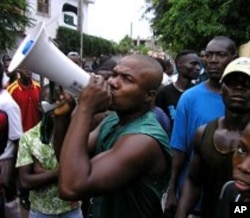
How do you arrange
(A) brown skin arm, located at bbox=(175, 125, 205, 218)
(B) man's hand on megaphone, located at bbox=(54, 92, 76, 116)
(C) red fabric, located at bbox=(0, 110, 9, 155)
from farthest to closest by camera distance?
(C) red fabric, located at bbox=(0, 110, 9, 155) → (A) brown skin arm, located at bbox=(175, 125, 205, 218) → (B) man's hand on megaphone, located at bbox=(54, 92, 76, 116)

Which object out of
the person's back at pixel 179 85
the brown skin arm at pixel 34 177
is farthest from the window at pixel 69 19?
the brown skin arm at pixel 34 177

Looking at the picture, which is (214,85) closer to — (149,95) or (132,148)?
(149,95)

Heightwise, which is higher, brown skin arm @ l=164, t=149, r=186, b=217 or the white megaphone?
the white megaphone

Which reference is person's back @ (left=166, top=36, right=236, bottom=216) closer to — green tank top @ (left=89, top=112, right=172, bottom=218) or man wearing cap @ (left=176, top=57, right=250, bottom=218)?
man wearing cap @ (left=176, top=57, right=250, bottom=218)

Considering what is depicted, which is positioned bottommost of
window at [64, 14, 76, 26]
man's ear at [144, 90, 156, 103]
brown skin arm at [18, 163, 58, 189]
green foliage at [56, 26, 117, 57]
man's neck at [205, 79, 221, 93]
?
green foliage at [56, 26, 117, 57]

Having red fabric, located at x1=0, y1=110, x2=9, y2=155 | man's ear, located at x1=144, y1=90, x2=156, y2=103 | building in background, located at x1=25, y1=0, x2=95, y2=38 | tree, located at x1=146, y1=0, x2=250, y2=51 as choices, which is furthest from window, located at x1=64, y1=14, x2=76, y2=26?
man's ear, located at x1=144, y1=90, x2=156, y2=103

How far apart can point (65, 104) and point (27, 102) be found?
3.94m

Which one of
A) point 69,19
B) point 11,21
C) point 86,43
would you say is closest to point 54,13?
point 86,43

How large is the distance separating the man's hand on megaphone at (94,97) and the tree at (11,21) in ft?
51.1

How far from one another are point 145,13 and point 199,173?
2634 cm

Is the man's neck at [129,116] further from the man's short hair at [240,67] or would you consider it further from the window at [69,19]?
the window at [69,19]

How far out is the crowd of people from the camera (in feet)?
7.51

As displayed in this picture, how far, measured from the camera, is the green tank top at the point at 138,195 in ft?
7.97

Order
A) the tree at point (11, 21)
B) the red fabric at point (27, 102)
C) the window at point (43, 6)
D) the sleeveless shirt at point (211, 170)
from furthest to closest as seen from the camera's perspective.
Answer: the window at point (43, 6) < the tree at point (11, 21) < the red fabric at point (27, 102) < the sleeveless shirt at point (211, 170)
